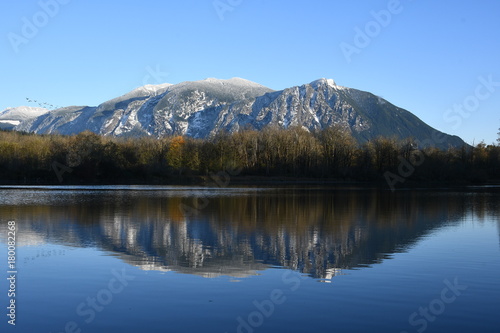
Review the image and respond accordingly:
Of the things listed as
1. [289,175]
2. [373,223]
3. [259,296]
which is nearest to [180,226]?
[373,223]

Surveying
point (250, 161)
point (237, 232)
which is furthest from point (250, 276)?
point (250, 161)

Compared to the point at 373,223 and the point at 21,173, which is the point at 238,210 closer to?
the point at 373,223

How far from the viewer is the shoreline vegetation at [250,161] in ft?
340

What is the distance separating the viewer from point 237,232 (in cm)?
2778

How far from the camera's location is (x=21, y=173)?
103125 mm

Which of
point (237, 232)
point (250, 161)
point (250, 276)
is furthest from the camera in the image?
point (250, 161)

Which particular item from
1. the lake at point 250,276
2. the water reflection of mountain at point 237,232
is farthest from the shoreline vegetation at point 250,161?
the lake at point 250,276

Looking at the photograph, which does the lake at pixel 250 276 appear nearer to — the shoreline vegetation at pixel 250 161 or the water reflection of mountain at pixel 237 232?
the water reflection of mountain at pixel 237 232

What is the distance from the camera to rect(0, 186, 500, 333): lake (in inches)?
472

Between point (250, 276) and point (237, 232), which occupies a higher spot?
point (237, 232)

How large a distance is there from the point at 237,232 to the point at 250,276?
36.2ft

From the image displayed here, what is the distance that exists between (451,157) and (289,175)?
151 feet

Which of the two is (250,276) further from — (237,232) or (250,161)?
(250,161)

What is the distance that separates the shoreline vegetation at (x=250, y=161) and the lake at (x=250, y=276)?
241ft
